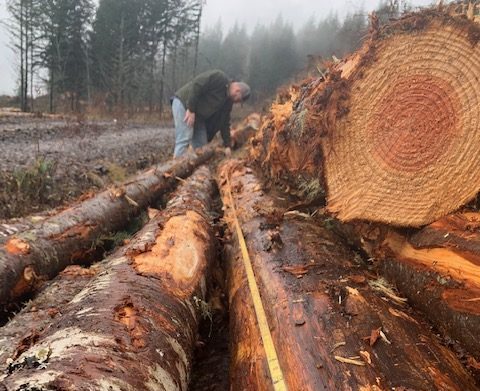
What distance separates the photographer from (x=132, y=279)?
6.82ft

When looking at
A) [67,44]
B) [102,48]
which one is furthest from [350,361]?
[102,48]

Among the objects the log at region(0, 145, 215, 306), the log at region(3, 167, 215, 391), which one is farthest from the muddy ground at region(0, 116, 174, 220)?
the log at region(3, 167, 215, 391)

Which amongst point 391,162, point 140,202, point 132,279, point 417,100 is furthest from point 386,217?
point 140,202

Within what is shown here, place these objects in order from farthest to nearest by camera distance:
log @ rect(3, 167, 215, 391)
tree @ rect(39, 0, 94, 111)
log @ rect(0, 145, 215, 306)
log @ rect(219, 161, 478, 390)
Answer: tree @ rect(39, 0, 94, 111) → log @ rect(0, 145, 215, 306) → log @ rect(219, 161, 478, 390) → log @ rect(3, 167, 215, 391)

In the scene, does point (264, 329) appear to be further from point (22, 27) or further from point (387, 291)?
point (22, 27)

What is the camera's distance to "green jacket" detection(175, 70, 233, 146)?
712cm

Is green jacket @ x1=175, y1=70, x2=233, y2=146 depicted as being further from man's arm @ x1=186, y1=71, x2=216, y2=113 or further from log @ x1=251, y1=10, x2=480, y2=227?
log @ x1=251, y1=10, x2=480, y2=227

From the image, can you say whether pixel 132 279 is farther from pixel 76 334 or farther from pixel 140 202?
pixel 140 202

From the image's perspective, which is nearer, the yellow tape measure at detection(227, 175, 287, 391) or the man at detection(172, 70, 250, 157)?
the yellow tape measure at detection(227, 175, 287, 391)

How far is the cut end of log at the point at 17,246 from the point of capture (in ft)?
8.65

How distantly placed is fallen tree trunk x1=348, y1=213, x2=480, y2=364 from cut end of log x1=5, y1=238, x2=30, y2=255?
2144mm

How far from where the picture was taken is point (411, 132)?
2.38 meters

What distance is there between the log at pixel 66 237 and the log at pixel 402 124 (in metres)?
1.82

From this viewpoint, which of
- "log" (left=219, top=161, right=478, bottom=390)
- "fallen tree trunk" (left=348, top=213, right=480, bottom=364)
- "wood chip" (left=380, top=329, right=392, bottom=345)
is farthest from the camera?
"fallen tree trunk" (left=348, top=213, right=480, bottom=364)
